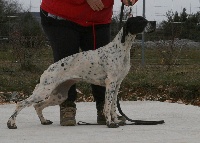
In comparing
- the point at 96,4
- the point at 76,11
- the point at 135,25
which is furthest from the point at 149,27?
the point at 76,11

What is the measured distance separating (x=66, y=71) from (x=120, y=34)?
443mm

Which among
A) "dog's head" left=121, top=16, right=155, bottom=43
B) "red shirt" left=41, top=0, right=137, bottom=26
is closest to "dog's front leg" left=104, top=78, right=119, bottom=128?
"dog's head" left=121, top=16, right=155, bottom=43

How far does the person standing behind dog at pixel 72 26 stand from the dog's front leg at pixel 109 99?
10.0 inches

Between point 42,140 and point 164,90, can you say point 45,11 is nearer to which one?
point 42,140

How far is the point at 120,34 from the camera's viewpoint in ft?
11.8

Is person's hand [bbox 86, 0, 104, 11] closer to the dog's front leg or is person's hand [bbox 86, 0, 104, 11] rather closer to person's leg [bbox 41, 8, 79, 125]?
person's leg [bbox 41, 8, 79, 125]

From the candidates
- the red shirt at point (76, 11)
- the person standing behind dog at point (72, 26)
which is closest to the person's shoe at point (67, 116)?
the person standing behind dog at point (72, 26)

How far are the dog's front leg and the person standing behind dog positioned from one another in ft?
0.83

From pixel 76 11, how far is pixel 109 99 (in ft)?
2.22

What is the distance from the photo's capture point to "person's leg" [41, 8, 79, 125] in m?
3.79

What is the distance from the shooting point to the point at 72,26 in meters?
3.82

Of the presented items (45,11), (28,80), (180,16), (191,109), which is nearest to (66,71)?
(45,11)

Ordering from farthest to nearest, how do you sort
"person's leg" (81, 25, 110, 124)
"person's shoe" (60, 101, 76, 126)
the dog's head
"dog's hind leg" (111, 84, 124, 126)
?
1. "person's leg" (81, 25, 110, 124)
2. "person's shoe" (60, 101, 76, 126)
3. "dog's hind leg" (111, 84, 124, 126)
4. the dog's head

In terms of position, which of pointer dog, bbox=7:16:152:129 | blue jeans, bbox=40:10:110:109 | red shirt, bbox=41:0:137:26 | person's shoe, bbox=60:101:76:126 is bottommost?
person's shoe, bbox=60:101:76:126
